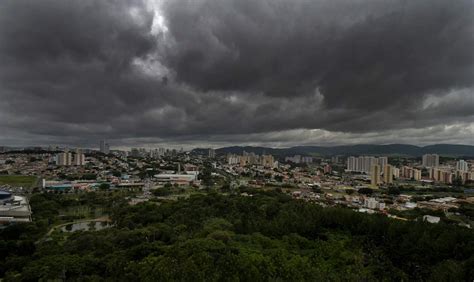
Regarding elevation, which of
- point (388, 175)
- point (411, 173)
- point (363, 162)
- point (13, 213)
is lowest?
point (13, 213)

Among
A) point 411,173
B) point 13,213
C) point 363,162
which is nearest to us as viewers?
point 13,213

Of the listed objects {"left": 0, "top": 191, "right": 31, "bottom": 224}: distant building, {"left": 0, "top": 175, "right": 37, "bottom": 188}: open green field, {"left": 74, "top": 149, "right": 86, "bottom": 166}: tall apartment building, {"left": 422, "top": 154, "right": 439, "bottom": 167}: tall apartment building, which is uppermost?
{"left": 422, "top": 154, "right": 439, "bottom": 167}: tall apartment building

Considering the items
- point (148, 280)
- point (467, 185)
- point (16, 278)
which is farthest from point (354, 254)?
point (467, 185)

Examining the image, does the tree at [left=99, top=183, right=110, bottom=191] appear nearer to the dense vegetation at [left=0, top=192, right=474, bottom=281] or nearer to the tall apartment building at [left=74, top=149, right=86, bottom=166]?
the dense vegetation at [left=0, top=192, right=474, bottom=281]

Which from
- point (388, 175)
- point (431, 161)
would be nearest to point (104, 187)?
point (388, 175)

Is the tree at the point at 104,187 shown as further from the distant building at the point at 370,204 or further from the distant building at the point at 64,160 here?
the distant building at the point at 370,204

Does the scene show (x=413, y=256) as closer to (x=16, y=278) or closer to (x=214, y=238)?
(x=214, y=238)

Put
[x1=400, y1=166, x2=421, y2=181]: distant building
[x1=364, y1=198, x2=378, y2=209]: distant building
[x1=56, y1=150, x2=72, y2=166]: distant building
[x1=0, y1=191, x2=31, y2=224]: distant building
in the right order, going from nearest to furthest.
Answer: [x1=0, y1=191, x2=31, y2=224]: distant building
[x1=364, y1=198, x2=378, y2=209]: distant building
[x1=400, y1=166, x2=421, y2=181]: distant building
[x1=56, y1=150, x2=72, y2=166]: distant building

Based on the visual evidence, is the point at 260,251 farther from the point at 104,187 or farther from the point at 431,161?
the point at 431,161

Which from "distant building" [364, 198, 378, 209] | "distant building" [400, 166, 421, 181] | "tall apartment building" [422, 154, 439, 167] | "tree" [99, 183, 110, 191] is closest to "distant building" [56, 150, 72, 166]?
"tree" [99, 183, 110, 191]

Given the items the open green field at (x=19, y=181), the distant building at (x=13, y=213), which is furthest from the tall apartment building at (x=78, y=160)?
the distant building at (x=13, y=213)
